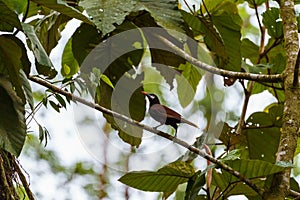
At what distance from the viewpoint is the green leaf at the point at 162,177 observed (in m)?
1.03

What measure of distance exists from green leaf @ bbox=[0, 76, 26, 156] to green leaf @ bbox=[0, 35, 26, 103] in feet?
0.12

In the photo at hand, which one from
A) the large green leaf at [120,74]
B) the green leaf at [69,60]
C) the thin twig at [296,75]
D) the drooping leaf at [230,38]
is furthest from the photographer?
the green leaf at [69,60]

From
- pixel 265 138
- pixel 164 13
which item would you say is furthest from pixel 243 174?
pixel 265 138

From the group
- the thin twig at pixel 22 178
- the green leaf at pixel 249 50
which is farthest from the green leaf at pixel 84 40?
the green leaf at pixel 249 50

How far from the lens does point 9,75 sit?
822mm

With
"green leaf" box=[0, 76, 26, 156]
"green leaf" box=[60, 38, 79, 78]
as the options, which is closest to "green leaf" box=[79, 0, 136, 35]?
"green leaf" box=[0, 76, 26, 156]

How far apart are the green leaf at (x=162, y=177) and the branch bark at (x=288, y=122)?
0.53 feet

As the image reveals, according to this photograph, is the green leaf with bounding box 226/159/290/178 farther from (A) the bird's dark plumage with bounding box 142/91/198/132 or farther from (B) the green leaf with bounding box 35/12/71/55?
(B) the green leaf with bounding box 35/12/71/55

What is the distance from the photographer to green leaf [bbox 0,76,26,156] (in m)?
0.76

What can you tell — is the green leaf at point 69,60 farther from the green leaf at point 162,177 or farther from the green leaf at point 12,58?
the green leaf at point 12,58

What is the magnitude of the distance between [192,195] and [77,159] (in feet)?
9.45

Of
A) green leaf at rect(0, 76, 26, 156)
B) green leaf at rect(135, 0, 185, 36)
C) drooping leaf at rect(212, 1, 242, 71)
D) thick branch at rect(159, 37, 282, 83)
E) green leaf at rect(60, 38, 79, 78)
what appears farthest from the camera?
green leaf at rect(60, 38, 79, 78)

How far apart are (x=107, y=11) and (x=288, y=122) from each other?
371 mm

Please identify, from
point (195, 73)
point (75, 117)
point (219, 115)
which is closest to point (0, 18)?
point (75, 117)
